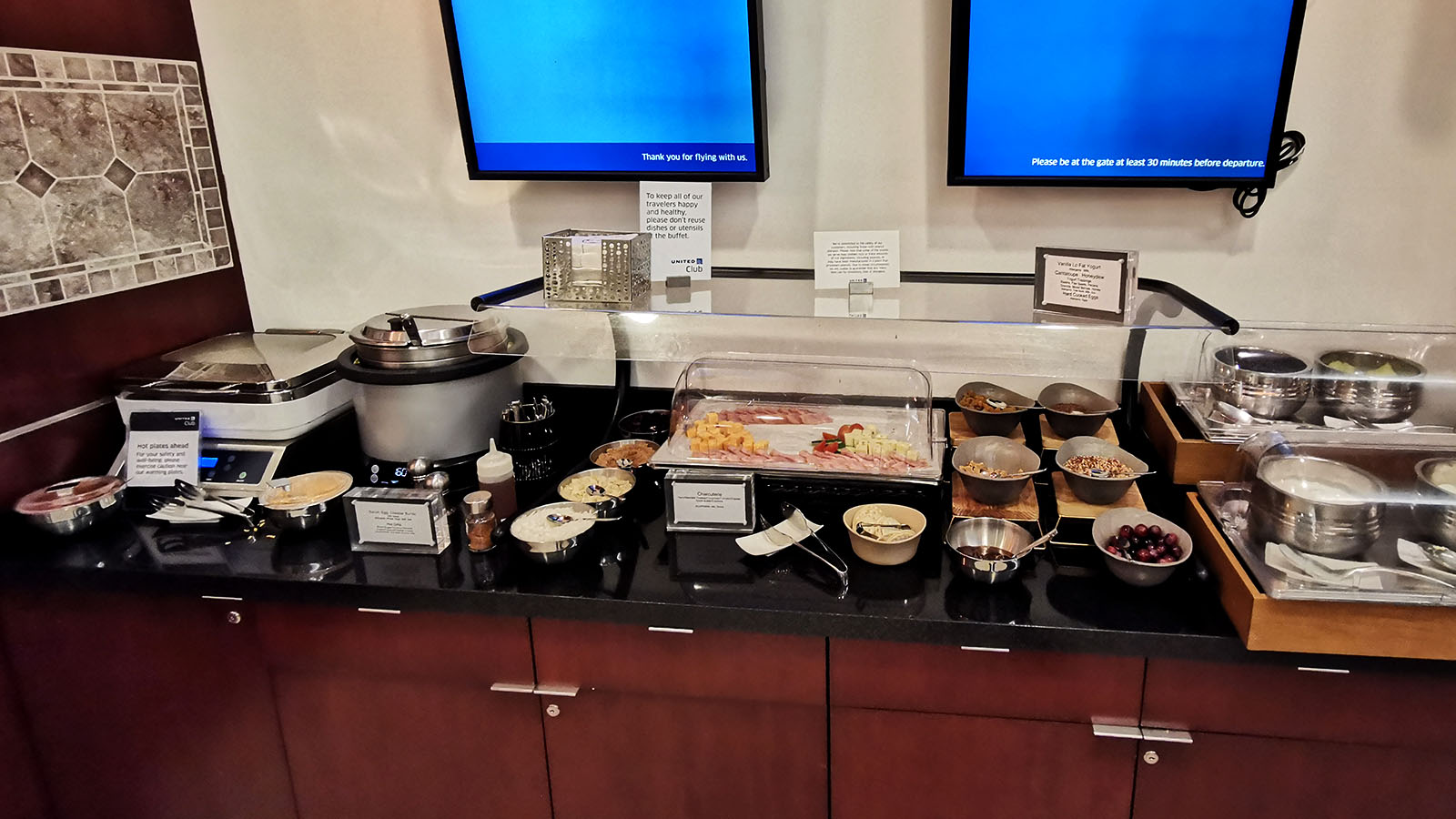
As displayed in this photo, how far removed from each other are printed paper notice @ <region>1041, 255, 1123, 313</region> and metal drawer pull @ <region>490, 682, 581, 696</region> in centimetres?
113

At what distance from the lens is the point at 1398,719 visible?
1428mm

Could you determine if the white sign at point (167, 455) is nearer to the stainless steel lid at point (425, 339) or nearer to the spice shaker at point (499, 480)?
the stainless steel lid at point (425, 339)

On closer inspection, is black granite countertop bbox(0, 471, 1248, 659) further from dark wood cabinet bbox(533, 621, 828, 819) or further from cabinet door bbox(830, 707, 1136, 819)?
cabinet door bbox(830, 707, 1136, 819)

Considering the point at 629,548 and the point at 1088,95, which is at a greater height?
the point at 1088,95

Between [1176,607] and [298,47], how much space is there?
229 cm

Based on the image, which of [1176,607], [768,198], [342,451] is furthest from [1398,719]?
[342,451]

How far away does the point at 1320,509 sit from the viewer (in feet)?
4.72

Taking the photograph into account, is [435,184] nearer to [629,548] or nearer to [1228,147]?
[629,548]

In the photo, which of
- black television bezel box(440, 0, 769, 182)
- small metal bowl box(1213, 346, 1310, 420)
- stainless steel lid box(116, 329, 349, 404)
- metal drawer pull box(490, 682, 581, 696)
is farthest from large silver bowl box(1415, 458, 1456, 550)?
stainless steel lid box(116, 329, 349, 404)

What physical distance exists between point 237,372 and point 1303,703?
2.20 meters

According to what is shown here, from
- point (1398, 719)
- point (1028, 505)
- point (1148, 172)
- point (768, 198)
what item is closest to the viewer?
point (1398, 719)

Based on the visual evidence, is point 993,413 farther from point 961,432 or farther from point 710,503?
point 710,503

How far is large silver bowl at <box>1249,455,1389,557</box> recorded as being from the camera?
4.74 ft

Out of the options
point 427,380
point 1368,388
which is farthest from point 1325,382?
point 427,380
